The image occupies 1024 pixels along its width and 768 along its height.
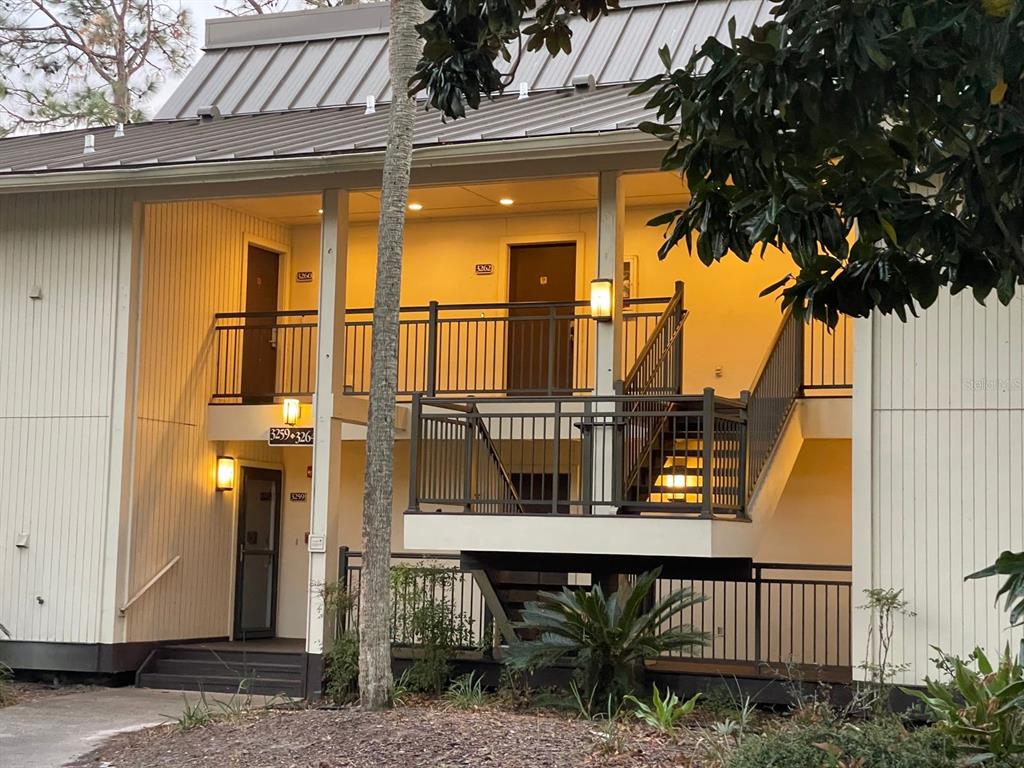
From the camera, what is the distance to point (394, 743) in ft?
30.7

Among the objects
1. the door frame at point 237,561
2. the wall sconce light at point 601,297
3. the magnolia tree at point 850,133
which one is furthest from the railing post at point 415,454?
the magnolia tree at point 850,133

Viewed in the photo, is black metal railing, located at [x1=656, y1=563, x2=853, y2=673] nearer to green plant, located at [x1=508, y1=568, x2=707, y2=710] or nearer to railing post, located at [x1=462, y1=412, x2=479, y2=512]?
green plant, located at [x1=508, y1=568, x2=707, y2=710]

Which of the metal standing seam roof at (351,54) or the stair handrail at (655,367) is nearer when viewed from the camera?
the stair handrail at (655,367)

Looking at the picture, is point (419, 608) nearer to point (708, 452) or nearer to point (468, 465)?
point (468, 465)

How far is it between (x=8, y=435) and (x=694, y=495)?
25.2 ft

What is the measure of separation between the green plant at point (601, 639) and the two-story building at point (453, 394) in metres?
0.46

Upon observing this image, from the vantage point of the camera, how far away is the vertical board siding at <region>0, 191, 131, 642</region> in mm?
14773

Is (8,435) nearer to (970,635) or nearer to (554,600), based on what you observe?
(554,600)

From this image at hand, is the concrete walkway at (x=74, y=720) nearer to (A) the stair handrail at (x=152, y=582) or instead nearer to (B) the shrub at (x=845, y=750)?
(A) the stair handrail at (x=152, y=582)

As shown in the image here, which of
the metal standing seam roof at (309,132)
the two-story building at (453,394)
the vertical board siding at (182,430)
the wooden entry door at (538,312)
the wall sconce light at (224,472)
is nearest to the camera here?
the two-story building at (453,394)

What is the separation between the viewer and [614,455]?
12.0m

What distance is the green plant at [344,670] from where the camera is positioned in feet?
42.8

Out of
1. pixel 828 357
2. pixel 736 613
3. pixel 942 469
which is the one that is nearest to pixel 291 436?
pixel 736 613

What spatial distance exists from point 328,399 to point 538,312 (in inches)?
145
